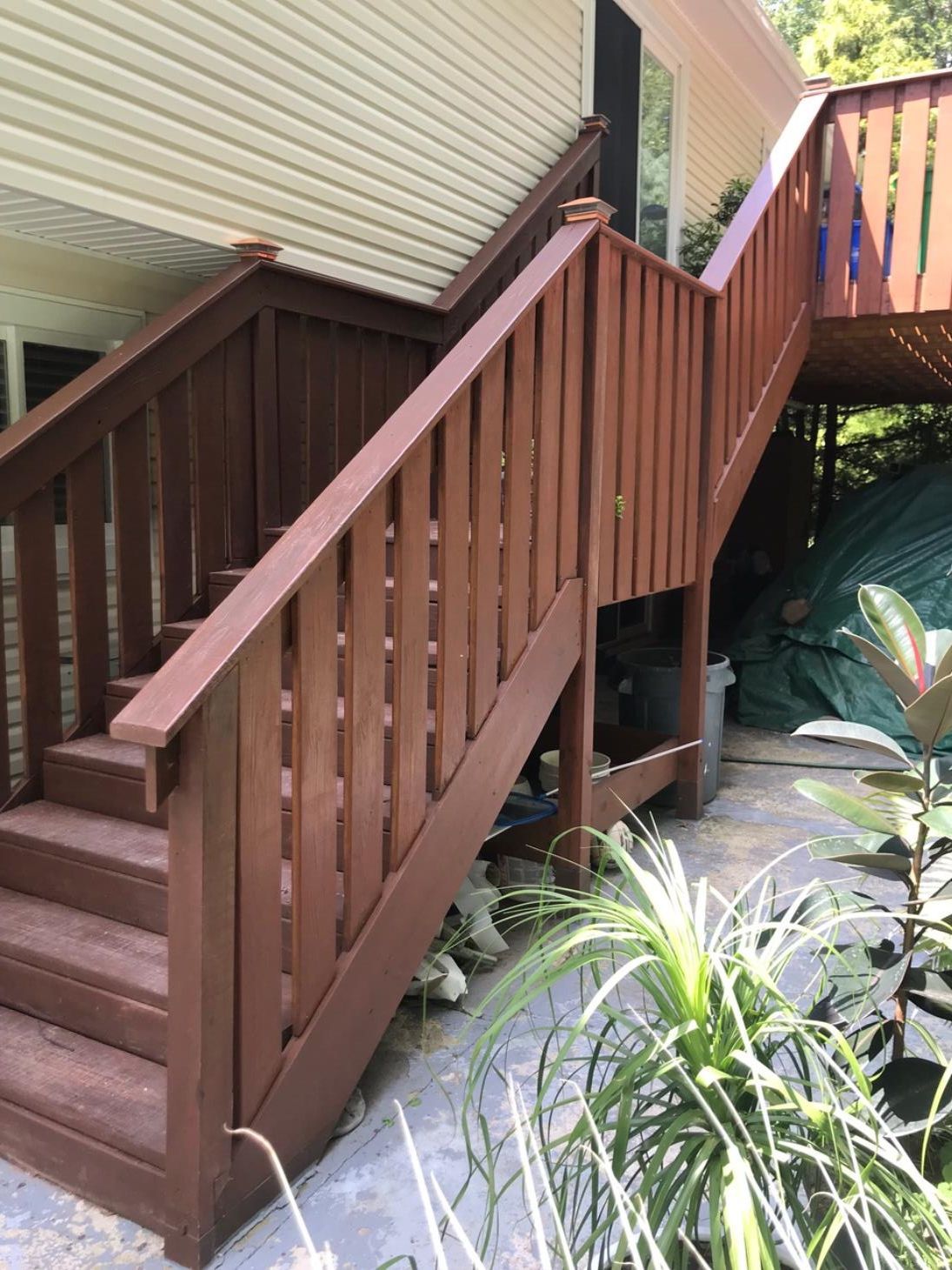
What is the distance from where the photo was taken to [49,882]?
2494 mm

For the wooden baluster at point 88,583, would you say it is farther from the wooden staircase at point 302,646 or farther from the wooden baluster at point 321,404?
the wooden baluster at point 321,404

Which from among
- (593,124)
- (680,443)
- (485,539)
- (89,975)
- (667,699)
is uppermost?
(593,124)

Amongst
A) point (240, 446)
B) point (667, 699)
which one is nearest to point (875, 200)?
point (667, 699)

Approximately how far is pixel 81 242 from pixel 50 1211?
2.96m

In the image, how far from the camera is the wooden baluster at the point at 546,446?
2742 mm

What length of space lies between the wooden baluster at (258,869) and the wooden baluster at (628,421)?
1893 mm

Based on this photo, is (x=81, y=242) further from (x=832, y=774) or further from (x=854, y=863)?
(x=832, y=774)

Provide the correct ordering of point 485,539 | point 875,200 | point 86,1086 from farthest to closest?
point 875,200
point 485,539
point 86,1086

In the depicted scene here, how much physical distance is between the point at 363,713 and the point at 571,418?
1.37 meters

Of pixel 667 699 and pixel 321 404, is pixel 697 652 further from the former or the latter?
pixel 321 404

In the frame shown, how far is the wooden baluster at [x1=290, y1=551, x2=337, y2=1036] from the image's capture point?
181cm

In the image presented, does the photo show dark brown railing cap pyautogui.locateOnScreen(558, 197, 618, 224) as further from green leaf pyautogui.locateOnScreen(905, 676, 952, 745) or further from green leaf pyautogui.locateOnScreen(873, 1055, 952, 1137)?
green leaf pyautogui.locateOnScreen(873, 1055, 952, 1137)

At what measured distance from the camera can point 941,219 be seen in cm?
454

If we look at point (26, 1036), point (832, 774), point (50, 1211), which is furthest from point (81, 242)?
point (832, 774)
